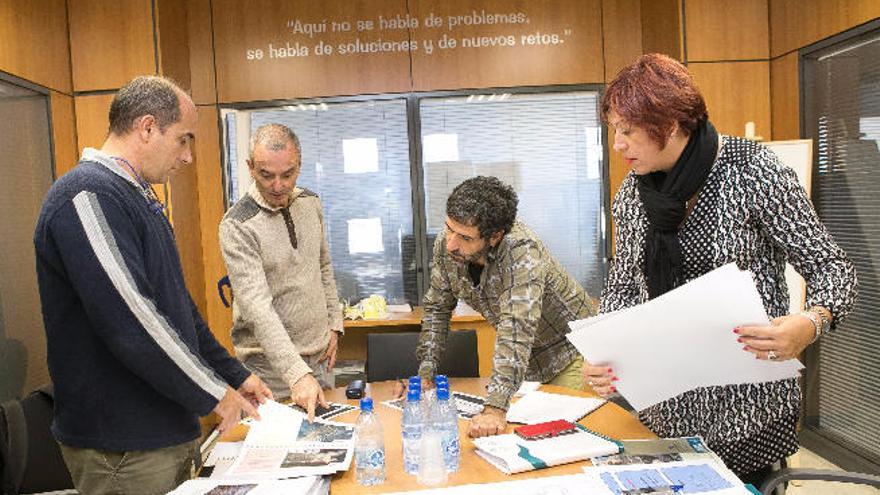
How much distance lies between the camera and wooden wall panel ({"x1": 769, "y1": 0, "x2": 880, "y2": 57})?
3.56 meters

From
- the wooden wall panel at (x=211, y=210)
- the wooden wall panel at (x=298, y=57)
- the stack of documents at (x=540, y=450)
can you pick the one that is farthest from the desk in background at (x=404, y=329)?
the stack of documents at (x=540, y=450)

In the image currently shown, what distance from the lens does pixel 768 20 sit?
4465 millimetres

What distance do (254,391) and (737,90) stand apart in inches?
148

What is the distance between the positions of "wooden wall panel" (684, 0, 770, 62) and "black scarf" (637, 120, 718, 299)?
318cm

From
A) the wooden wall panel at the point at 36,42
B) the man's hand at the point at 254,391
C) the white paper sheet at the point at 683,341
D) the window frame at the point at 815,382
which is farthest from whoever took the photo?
the window frame at the point at 815,382

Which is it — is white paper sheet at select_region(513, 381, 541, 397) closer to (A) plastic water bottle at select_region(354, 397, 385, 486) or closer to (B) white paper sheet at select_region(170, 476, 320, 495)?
(A) plastic water bottle at select_region(354, 397, 385, 486)

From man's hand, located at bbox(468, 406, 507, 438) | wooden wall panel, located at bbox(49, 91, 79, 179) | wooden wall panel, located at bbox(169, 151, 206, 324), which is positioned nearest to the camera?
man's hand, located at bbox(468, 406, 507, 438)

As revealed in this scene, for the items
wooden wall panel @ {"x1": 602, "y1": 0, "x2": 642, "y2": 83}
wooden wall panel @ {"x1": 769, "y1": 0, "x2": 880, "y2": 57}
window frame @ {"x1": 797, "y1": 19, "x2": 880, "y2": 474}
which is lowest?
window frame @ {"x1": 797, "y1": 19, "x2": 880, "y2": 474}

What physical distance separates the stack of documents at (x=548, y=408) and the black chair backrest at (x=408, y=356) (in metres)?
0.57

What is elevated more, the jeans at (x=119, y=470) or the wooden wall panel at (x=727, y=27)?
the wooden wall panel at (x=727, y=27)

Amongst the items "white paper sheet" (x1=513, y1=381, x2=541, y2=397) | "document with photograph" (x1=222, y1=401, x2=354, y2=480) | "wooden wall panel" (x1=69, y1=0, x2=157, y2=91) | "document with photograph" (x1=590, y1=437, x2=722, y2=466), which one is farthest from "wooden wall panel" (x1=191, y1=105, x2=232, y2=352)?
"document with photograph" (x1=590, y1=437, x2=722, y2=466)

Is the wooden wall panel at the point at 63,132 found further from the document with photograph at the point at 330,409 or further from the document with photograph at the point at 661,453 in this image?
the document with photograph at the point at 661,453

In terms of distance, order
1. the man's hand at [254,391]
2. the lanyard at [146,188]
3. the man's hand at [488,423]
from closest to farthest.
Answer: the lanyard at [146,188] < the man's hand at [488,423] < the man's hand at [254,391]

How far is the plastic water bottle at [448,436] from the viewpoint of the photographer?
1.70m
